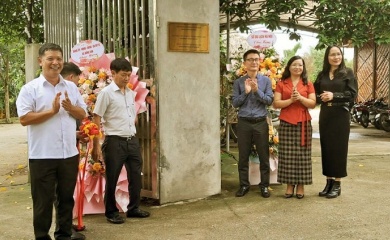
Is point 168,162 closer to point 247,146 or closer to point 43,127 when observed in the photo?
point 247,146

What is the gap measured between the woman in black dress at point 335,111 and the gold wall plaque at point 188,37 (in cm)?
136

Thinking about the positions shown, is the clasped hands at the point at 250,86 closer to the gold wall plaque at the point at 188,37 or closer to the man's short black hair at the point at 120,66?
the gold wall plaque at the point at 188,37

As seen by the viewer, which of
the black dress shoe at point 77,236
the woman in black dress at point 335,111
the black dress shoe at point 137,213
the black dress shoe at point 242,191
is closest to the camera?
the black dress shoe at point 77,236

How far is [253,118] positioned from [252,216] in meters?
1.18

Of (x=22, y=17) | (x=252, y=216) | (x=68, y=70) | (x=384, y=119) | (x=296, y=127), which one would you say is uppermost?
(x=22, y=17)

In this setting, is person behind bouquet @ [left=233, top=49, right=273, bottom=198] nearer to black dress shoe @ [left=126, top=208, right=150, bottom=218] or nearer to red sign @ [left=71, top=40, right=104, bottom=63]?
black dress shoe @ [left=126, top=208, right=150, bottom=218]

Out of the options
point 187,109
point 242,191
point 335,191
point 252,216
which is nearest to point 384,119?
point 335,191

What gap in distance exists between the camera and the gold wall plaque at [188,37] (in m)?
4.98

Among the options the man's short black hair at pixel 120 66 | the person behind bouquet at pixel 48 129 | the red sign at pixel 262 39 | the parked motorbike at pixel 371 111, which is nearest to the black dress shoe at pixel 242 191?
the red sign at pixel 262 39

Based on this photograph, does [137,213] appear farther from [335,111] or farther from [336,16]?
[336,16]

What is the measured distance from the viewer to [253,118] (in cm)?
523

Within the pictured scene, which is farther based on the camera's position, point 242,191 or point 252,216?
point 242,191

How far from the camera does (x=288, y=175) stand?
16.9ft

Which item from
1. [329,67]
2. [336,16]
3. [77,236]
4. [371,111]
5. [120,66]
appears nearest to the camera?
[77,236]
